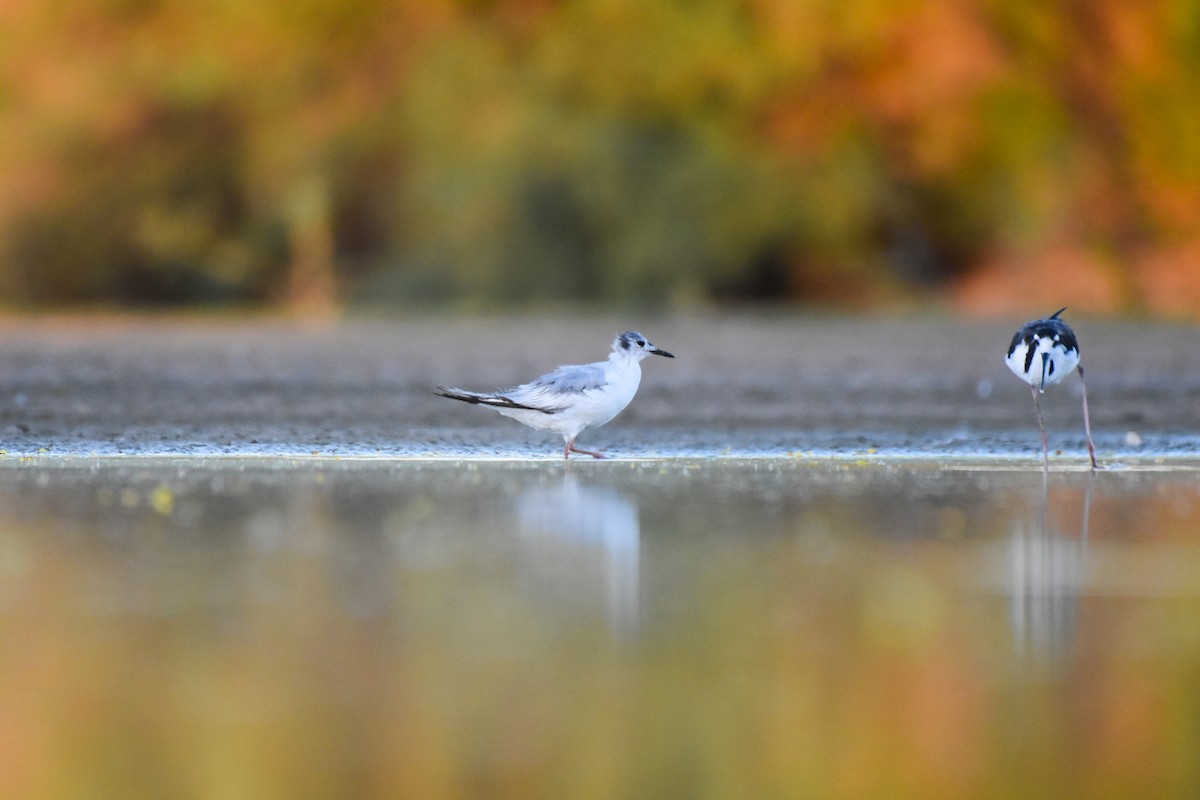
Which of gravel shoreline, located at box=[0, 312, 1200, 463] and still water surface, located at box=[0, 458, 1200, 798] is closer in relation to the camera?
still water surface, located at box=[0, 458, 1200, 798]

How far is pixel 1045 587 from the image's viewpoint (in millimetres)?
4430

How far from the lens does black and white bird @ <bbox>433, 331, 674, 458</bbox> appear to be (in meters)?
7.84

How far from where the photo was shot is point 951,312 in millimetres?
17703

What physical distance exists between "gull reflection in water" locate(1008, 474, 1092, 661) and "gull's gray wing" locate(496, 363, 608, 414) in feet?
8.57

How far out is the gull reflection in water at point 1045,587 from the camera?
3807 millimetres

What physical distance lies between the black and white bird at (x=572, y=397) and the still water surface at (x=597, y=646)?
1.63 meters

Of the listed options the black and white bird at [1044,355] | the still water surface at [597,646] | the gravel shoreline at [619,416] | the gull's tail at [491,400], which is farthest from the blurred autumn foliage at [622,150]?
the still water surface at [597,646]

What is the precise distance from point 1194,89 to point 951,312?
11.7ft

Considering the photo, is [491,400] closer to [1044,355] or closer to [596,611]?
[1044,355]

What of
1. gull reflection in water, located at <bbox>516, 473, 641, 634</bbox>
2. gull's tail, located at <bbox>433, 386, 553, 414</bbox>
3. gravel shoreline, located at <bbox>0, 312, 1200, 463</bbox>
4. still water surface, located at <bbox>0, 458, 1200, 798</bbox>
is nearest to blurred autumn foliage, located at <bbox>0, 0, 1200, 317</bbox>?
gravel shoreline, located at <bbox>0, 312, 1200, 463</bbox>

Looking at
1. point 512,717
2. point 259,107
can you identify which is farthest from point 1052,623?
point 259,107

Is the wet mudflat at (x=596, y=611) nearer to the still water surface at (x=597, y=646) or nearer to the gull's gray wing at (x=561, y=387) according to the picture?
the still water surface at (x=597, y=646)

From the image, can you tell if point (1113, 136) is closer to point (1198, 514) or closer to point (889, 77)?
point (889, 77)

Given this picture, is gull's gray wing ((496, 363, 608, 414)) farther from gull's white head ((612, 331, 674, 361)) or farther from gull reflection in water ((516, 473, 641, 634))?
gull reflection in water ((516, 473, 641, 634))
